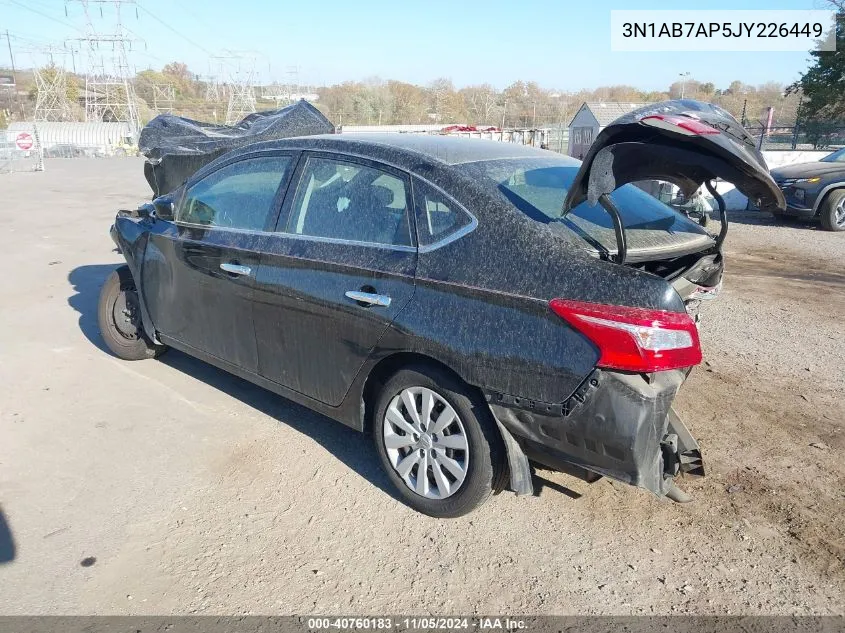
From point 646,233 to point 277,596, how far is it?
2.38 meters

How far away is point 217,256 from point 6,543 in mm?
1819

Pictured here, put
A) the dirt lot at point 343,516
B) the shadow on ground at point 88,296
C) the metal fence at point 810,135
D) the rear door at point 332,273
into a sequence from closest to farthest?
1. the dirt lot at point 343,516
2. the rear door at point 332,273
3. the shadow on ground at point 88,296
4. the metal fence at point 810,135

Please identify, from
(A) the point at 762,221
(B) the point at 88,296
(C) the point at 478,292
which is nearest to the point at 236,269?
(C) the point at 478,292

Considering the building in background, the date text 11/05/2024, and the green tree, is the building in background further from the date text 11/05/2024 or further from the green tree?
the date text 11/05/2024

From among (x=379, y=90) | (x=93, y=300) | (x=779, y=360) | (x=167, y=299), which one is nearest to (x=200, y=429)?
(x=167, y=299)

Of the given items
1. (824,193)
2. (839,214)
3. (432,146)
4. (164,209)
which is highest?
Answer: (432,146)

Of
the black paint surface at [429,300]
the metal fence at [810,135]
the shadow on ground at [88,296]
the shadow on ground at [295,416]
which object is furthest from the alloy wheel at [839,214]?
the metal fence at [810,135]

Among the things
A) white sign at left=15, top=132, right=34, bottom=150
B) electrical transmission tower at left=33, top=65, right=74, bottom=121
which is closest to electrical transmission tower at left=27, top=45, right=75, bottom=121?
electrical transmission tower at left=33, top=65, right=74, bottom=121

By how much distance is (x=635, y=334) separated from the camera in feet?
7.86

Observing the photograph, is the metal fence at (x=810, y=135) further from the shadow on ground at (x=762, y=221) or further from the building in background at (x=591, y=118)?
the shadow on ground at (x=762, y=221)

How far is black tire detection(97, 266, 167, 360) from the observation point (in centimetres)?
503

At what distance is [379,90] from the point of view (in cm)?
8000

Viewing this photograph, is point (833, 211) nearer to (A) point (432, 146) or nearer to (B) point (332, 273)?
(A) point (432, 146)

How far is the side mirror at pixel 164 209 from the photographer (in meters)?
4.34
